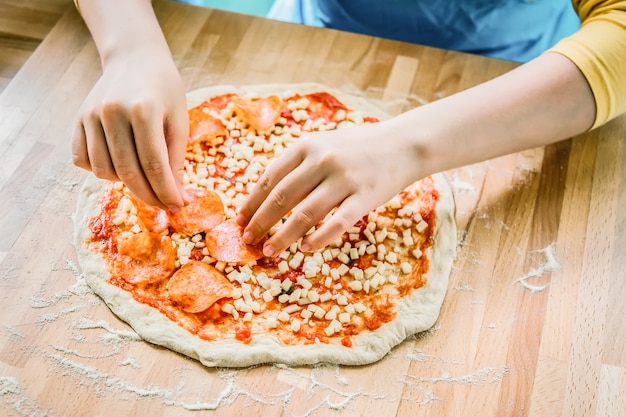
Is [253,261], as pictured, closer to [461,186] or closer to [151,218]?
[151,218]

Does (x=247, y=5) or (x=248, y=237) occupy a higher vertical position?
(x=248, y=237)

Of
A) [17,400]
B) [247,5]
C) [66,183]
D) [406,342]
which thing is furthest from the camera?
[247,5]

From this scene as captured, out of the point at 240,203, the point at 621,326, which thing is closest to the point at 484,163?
the point at 621,326

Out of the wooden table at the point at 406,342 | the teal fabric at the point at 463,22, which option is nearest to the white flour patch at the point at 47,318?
the wooden table at the point at 406,342

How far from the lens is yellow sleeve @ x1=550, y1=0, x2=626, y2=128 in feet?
3.98

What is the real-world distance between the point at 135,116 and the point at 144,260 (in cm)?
26

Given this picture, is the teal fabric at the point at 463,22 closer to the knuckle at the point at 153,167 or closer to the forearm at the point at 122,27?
the forearm at the point at 122,27

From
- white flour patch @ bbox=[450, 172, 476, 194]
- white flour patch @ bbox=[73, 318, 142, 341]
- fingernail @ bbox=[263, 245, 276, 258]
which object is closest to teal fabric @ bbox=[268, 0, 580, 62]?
white flour patch @ bbox=[450, 172, 476, 194]

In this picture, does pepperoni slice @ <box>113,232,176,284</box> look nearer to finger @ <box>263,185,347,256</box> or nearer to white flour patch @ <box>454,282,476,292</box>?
finger @ <box>263,185,347,256</box>

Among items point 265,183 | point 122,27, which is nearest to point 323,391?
point 265,183

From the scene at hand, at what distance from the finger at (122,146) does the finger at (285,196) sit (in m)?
0.21

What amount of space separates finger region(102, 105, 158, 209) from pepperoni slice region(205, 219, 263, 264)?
→ 0.16 metres

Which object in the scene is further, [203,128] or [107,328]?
[203,128]

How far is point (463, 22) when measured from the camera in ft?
4.99
